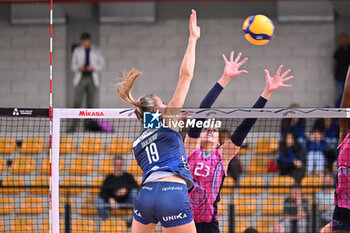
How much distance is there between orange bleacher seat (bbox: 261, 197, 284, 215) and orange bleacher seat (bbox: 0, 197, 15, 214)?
14.4ft

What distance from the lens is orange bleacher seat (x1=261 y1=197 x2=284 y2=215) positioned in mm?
9266

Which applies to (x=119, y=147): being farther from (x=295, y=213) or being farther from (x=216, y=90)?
(x=216, y=90)

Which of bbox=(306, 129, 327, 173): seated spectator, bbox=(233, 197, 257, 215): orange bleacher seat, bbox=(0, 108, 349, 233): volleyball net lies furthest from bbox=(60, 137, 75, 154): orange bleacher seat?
bbox=(306, 129, 327, 173): seated spectator

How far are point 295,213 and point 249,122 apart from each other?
3761 mm

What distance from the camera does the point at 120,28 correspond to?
46.5 ft

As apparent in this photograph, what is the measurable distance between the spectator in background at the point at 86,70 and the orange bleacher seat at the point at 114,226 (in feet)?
15.7

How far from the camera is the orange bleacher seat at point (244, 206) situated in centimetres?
906

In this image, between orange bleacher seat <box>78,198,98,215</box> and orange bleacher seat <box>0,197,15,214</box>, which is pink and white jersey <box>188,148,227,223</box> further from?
orange bleacher seat <box>0,197,15,214</box>

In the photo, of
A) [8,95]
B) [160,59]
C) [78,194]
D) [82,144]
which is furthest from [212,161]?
[8,95]

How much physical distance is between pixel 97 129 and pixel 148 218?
8.63 metres

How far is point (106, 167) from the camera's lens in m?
10.6

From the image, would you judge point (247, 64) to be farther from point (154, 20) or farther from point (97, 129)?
point (97, 129)

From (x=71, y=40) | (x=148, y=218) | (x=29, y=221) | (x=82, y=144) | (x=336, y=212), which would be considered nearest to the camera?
(x=148, y=218)

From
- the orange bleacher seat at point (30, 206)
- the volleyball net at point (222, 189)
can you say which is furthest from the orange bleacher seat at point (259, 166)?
the orange bleacher seat at point (30, 206)
